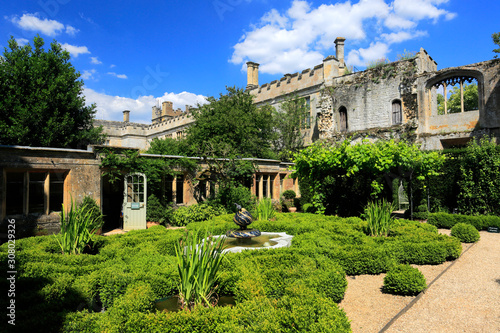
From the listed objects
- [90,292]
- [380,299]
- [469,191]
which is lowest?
[380,299]

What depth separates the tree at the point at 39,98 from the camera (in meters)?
18.2

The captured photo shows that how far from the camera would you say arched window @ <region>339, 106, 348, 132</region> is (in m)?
23.9

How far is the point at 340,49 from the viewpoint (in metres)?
25.0

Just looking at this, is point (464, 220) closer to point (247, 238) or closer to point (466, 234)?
point (466, 234)

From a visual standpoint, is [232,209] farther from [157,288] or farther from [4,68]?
[4,68]

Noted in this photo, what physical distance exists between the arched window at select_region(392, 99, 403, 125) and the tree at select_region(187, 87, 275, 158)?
9134 millimetres

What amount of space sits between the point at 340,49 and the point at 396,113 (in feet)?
25.2

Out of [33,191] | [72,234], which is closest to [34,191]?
[33,191]

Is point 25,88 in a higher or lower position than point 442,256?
higher

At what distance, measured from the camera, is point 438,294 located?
5.06 meters

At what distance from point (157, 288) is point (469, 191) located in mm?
13207

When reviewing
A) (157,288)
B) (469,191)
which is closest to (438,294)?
(157,288)

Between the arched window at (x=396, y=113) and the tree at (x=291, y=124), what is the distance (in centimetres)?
703

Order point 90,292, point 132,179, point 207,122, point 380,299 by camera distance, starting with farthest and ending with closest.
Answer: point 207,122 → point 132,179 → point 380,299 → point 90,292
